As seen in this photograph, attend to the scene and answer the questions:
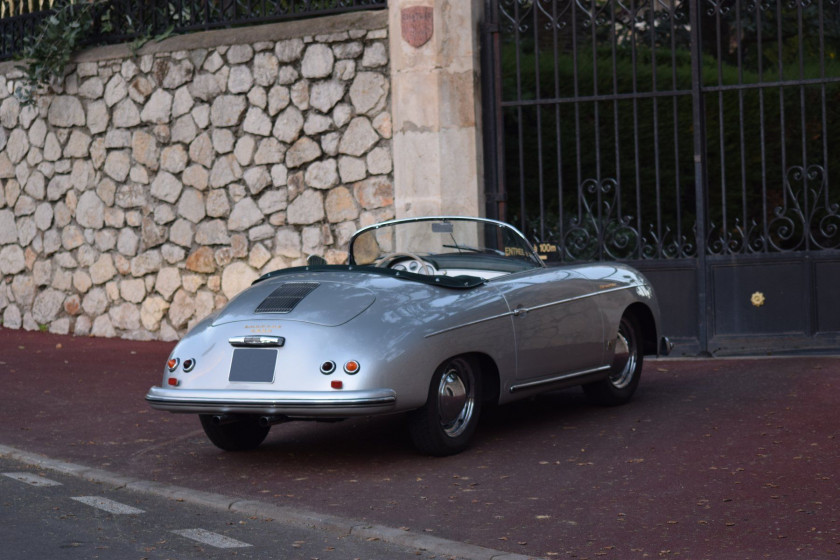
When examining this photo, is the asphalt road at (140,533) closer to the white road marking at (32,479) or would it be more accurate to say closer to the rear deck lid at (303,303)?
the white road marking at (32,479)

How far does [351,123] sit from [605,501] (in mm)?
6521

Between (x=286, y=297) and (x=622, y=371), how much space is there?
8.63ft

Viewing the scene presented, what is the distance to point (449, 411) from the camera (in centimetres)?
632

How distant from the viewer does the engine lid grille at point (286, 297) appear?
20.4 ft

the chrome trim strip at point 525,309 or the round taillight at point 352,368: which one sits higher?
the chrome trim strip at point 525,309

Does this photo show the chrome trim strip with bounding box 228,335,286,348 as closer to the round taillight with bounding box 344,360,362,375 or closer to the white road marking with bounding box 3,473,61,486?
the round taillight with bounding box 344,360,362,375

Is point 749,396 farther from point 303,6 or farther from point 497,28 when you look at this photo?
point 303,6

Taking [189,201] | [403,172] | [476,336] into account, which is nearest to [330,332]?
[476,336]

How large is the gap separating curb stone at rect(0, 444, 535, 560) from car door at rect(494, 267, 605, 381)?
193 cm

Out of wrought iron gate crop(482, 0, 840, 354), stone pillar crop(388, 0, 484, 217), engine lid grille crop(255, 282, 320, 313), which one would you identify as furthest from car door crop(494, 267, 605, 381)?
stone pillar crop(388, 0, 484, 217)

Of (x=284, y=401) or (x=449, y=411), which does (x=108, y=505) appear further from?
(x=449, y=411)

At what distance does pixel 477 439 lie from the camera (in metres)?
6.86

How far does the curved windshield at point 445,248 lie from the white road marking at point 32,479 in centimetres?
230

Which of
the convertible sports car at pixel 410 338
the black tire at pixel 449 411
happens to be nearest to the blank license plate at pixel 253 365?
the convertible sports car at pixel 410 338
